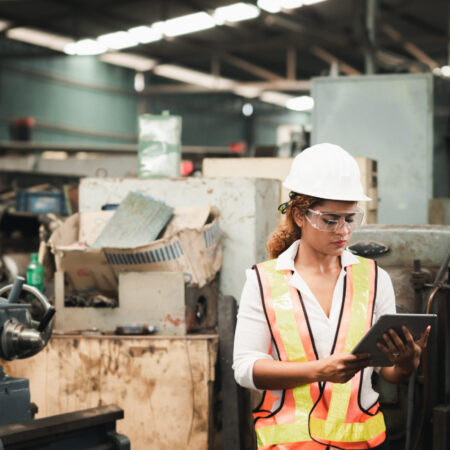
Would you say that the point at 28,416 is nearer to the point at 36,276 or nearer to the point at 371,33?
the point at 36,276

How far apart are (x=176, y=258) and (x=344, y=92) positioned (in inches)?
98.1

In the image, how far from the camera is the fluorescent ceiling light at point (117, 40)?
8.41 m

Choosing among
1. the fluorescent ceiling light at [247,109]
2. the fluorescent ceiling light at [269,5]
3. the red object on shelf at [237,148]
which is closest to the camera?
the fluorescent ceiling light at [269,5]

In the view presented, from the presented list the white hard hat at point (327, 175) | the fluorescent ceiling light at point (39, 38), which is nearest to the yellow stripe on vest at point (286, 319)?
the white hard hat at point (327, 175)

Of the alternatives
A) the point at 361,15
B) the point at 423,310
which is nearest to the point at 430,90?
the point at 361,15

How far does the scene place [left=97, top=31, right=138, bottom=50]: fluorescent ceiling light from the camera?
27.6 feet

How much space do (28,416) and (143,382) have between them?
3.51 ft

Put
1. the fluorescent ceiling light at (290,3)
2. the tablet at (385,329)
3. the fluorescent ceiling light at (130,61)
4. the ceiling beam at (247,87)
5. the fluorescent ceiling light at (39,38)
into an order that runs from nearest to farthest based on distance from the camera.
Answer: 1. the tablet at (385,329)
2. the fluorescent ceiling light at (290,3)
3. the fluorescent ceiling light at (39,38)
4. the ceiling beam at (247,87)
5. the fluorescent ceiling light at (130,61)

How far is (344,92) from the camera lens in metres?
4.68

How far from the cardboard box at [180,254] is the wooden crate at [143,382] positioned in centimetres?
29

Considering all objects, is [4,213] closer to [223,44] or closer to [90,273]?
[90,273]

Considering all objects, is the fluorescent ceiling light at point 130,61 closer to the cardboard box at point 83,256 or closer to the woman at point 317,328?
the cardboard box at point 83,256

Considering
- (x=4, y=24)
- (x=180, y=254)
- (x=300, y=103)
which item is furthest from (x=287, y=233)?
(x=300, y=103)

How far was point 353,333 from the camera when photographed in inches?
57.7
